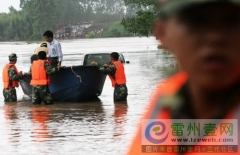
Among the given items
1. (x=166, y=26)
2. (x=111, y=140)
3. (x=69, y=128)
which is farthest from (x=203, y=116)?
(x=69, y=128)

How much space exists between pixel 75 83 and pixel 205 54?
52.5 feet

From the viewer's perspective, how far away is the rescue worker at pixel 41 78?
1645cm

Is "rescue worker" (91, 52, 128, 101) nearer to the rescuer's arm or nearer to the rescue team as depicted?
the rescue team

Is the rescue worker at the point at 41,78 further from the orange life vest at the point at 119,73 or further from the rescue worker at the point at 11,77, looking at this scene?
the orange life vest at the point at 119,73

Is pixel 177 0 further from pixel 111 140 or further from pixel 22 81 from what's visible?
pixel 22 81

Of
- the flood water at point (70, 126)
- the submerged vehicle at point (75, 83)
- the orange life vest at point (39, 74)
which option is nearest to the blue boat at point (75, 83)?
the submerged vehicle at point (75, 83)

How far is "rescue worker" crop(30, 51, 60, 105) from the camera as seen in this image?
16453 millimetres

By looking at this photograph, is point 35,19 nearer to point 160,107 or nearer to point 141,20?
point 141,20

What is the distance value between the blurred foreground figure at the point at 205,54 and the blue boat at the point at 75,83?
15.6m

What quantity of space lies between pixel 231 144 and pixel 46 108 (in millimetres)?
15248

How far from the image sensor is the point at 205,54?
4.00 feet

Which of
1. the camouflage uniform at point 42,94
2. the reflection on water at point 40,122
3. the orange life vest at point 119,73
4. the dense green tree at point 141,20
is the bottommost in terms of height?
the reflection on water at point 40,122

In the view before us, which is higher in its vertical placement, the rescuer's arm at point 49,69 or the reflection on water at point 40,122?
the rescuer's arm at point 49,69

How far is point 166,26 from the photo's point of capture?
1.33 meters
